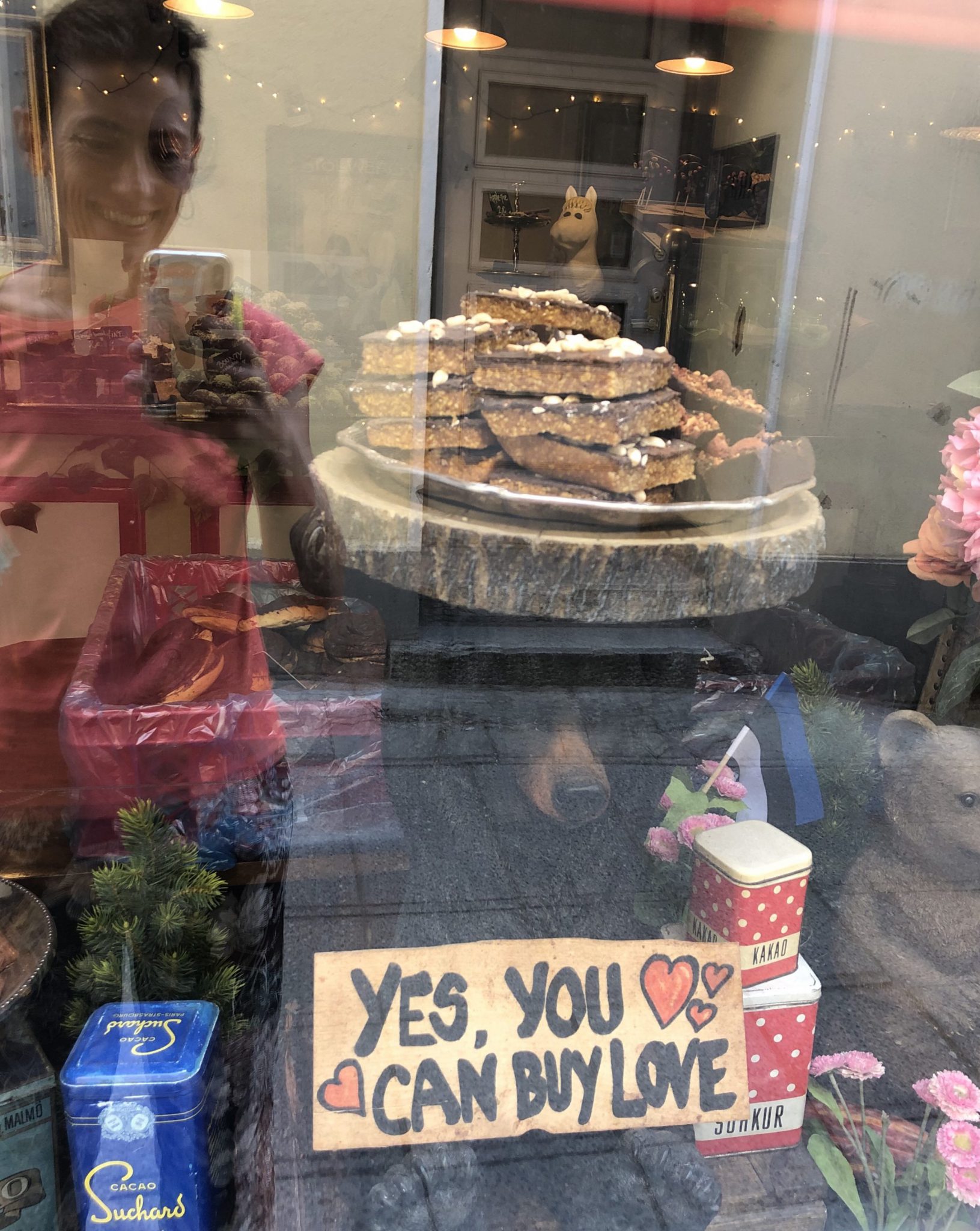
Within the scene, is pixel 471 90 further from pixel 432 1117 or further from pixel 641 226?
pixel 432 1117

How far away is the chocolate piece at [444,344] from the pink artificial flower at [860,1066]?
0.63 metres

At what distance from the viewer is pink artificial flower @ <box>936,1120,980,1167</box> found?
1.86ft

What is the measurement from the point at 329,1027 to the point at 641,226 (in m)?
0.81

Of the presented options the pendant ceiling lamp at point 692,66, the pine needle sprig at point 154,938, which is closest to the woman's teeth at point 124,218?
the pendant ceiling lamp at point 692,66

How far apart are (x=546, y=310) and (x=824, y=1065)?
27.1 inches

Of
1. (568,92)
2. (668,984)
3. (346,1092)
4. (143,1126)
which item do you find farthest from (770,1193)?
(568,92)

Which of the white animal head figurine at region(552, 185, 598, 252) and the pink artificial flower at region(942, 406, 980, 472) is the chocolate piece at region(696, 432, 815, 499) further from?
the white animal head figurine at region(552, 185, 598, 252)

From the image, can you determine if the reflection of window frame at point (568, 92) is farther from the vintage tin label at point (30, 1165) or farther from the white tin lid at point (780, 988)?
the vintage tin label at point (30, 1165)

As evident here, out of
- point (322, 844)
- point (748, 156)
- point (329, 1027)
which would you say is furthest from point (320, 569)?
point (748, 156)

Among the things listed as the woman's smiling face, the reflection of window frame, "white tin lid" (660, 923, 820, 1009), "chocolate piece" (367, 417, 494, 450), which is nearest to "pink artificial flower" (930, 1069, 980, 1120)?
"white tin lid" (660, 923, 820, 1009)

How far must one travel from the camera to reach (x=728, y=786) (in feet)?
2.43

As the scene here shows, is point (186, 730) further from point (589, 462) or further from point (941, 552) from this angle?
point (941, 552)

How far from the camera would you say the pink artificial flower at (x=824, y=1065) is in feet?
2.03

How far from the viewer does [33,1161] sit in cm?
52
